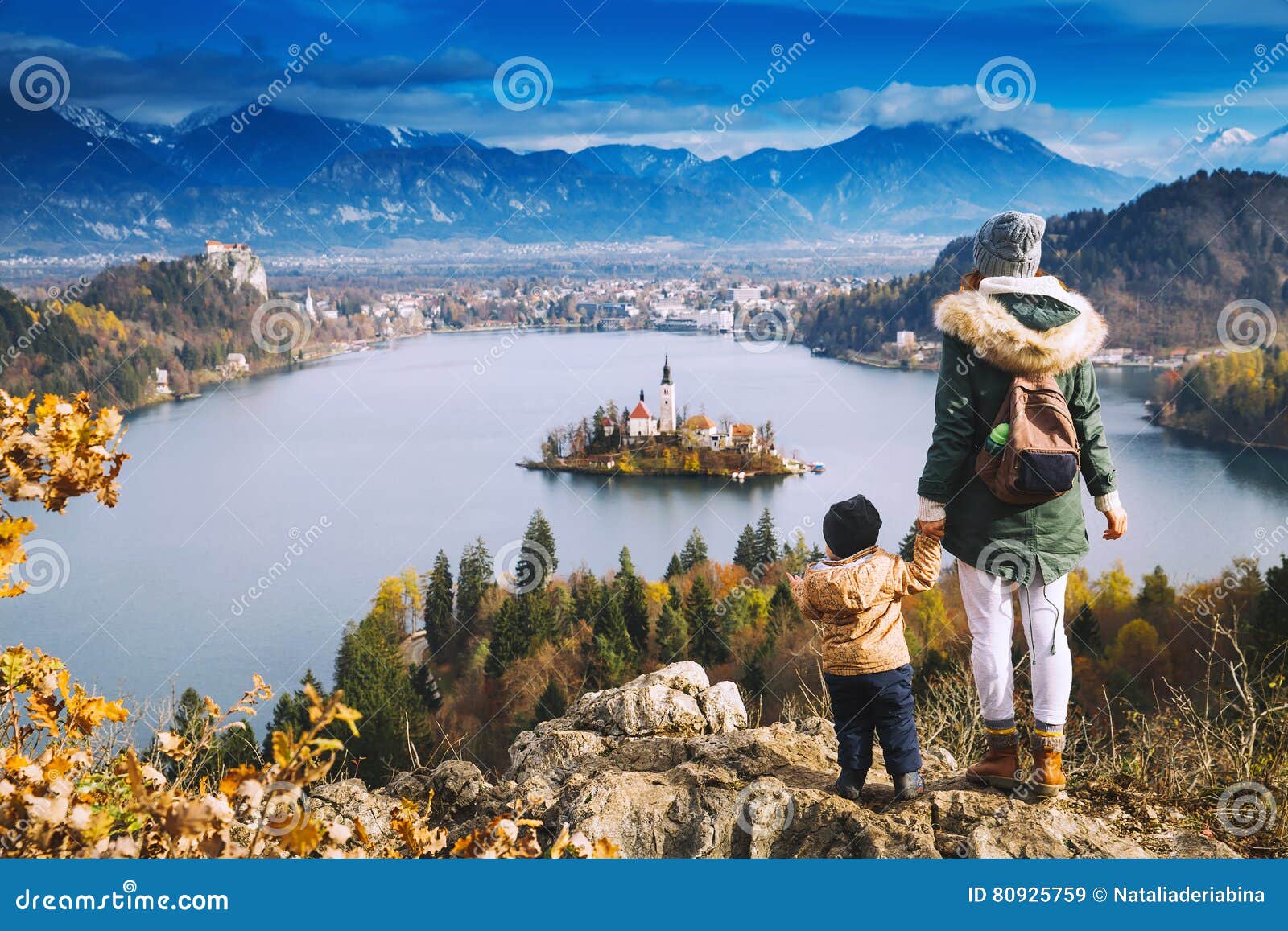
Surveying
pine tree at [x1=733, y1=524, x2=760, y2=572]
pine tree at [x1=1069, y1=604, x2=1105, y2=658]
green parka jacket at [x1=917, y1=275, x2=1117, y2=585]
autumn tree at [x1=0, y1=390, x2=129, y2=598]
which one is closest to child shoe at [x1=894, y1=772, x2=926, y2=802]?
green parka jacket at [x1=917, y1=275, x2=1117, y2=585]

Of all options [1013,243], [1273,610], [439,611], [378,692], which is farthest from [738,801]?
[439,611]

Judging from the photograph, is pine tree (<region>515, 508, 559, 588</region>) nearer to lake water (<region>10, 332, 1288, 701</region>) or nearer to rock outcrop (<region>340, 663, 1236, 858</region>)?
lake water (<region>10, 332, 1288, 701</region>)

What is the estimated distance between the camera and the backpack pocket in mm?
1994

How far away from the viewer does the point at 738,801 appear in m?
2.20

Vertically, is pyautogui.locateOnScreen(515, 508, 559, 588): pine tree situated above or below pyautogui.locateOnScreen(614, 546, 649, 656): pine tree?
above

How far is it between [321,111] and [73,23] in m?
19.9

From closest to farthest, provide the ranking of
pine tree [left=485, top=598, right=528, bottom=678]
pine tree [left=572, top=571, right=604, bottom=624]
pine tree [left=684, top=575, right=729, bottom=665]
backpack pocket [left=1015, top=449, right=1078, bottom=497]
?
backpack pocket [left=1015, top=449, right=1078, bottom=497], pine tree [left=684, top=575, right=729, bottom=665], pine tree [left=485, top=598, right=528, bottom=678], pine tree [left=572, top=571, right=604, bottom=624]

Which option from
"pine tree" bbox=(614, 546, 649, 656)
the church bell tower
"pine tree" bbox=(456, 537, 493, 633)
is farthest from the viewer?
the church bell tower

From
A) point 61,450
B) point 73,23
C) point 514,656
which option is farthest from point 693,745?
point 73,23

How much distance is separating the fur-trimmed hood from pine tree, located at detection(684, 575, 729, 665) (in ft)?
54.5

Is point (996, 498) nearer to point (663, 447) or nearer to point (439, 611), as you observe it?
point (439, 611)

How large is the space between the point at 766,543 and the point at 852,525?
2537 cm

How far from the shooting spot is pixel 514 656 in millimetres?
20078

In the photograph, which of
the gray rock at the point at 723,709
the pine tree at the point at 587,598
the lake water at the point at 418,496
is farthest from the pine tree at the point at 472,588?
the gray rock at the point at 723,709
